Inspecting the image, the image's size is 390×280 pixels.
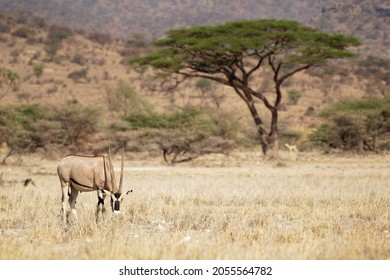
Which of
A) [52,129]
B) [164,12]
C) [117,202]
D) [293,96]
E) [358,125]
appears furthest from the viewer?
[164,12]

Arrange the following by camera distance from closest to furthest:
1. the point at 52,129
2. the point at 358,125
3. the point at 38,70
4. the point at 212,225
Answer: the point at 212,225, the point at 52,129, the point at 358,125, the point at 38,70

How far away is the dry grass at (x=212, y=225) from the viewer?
5.08 m

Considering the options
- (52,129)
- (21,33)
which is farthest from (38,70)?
(52,129)

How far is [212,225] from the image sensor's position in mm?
7238

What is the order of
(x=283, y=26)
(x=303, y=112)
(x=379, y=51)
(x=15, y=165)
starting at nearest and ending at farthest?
(x=15, y=165), (x=283, y=26), (x=303, y=112), (x=379, y=51)

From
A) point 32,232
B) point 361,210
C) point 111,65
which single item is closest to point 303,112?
point 111,65

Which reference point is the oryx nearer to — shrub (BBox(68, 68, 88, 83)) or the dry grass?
the dry grass

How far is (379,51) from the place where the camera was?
8350 centimetres

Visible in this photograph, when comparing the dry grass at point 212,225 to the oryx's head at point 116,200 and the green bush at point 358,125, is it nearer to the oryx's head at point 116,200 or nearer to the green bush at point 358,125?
the oryx's head at point 116,200

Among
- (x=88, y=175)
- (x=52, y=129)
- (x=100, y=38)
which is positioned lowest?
(x=52, y=129)

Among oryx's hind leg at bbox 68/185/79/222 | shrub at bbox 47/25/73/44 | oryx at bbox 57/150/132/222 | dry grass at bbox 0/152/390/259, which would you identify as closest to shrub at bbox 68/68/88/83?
shrub at bbox 47/25/73/44

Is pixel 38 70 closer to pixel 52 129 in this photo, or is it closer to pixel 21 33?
pixel 21 33

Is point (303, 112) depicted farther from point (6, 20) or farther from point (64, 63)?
point (6, 20)

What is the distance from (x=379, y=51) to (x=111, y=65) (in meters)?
45.3
